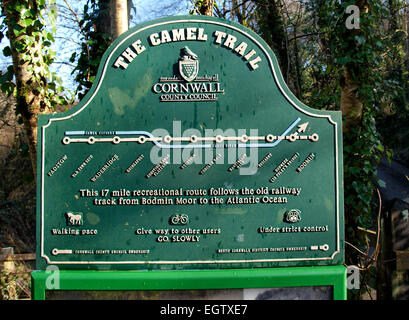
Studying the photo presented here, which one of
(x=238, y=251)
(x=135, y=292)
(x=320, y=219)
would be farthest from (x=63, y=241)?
(x=320, y=219)

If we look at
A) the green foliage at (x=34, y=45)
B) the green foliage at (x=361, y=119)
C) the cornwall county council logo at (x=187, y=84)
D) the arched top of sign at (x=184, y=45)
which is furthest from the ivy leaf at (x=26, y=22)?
the green foliage at (x=361, y=119)

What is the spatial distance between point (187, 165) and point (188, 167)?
2cm

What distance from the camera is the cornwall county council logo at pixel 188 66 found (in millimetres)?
3418

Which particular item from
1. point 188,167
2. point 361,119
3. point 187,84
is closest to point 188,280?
point 188,167

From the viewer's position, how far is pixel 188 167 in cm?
340

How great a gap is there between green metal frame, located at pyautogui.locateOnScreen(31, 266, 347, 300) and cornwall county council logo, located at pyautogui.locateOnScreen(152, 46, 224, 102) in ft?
4.57

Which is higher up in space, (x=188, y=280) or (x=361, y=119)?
(x=361, y=119)

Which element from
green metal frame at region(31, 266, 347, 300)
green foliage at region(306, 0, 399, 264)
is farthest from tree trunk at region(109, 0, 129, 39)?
green metal frame at region(31, 266, 347, 300)

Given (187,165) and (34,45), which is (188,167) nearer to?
(187,165)

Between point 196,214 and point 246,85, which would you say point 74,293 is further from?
point 246,85

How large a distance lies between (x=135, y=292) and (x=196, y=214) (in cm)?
76

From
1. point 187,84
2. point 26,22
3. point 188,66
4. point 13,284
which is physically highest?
point 26,22

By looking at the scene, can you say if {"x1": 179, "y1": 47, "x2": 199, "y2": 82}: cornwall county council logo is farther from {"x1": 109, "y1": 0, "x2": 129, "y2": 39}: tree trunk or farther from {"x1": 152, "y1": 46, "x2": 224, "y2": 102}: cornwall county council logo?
{"x1": 109, "y1": 0, "x2": 129, "y2": 39}: tree trunk

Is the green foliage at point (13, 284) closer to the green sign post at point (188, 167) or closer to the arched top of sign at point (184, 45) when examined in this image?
the green sign post at point (188, 167)
